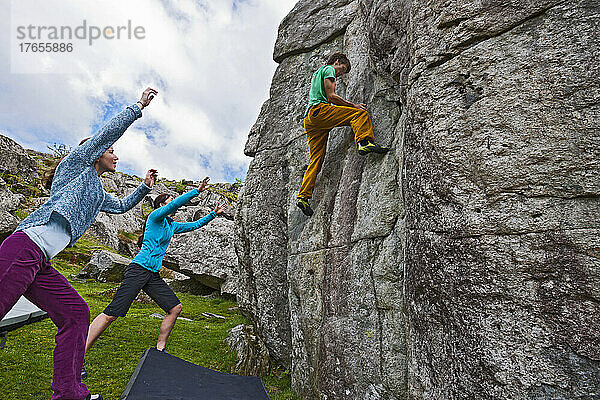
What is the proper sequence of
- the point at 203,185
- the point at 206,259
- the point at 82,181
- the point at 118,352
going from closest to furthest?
the point at 82,181 < the point at 203,185 < the point at 118,352 < the point at 206,259

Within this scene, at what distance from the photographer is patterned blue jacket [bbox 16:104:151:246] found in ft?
18.2

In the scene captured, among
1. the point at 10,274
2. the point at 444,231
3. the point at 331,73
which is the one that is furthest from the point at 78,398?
the point at 331,73

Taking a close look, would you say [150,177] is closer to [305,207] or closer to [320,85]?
[305,207]

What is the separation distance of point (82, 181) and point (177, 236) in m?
13.5

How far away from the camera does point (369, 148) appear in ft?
24.4

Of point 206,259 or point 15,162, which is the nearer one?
point 206,259

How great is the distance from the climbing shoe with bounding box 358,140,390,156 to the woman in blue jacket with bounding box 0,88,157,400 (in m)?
4.04

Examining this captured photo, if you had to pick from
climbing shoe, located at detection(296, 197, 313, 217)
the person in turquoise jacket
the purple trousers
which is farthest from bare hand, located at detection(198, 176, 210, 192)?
the purple trousers

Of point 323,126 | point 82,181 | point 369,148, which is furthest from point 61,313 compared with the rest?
point 323,126

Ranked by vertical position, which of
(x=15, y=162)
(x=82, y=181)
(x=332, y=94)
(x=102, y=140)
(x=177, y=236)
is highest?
(x=15, y=162)

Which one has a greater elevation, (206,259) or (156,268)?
(206,259)

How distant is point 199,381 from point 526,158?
278 inches

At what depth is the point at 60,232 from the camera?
5.46 m

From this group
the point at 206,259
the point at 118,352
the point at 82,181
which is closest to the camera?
the point at 82,181
